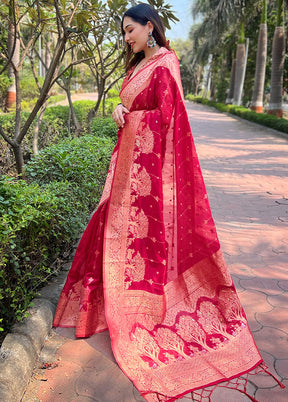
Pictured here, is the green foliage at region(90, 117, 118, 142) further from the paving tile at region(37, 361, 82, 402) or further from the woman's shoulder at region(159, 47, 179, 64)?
the paving tile at region(37, 361, 82, 402)

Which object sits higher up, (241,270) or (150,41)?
(150,41)

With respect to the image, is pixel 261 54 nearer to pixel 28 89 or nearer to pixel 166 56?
pixel 28 89

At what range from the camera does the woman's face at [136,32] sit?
1.98 m

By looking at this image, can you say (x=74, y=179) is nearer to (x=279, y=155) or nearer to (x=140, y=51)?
(x=140, y=51)

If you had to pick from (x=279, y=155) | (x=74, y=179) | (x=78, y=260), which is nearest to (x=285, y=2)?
(x=279, y=155)

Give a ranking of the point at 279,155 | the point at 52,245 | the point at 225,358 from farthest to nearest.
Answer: the point at 279,155 < the point at 52,245 < the point at 225,358

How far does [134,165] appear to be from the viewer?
2051 millimetres

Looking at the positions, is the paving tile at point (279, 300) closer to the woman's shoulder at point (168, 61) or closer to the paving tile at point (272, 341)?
→ the paving tile at point (272, 341)

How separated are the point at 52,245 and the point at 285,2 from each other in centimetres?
1479

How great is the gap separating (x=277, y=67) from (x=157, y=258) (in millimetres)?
13002

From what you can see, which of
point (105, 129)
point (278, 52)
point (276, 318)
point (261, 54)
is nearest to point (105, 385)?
point (276, 318)

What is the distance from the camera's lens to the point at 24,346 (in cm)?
172

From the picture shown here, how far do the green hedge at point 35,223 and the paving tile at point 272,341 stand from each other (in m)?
1.21

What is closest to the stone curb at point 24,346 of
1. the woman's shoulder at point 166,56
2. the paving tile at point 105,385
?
the paving tile at point 105,385
